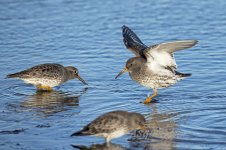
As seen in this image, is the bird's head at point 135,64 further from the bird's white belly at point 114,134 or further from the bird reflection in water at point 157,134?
the bird's white belly at point 114,134

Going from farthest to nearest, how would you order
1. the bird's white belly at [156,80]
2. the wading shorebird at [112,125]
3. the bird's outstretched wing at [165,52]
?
1. the bird's white belly at [156,80]
2. the bird's outstretched wing at [165,52]
3. the wading shorebird at [112,125]

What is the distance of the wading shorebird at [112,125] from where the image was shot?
8391 millimetres

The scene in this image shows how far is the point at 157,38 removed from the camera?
1492 centimetres

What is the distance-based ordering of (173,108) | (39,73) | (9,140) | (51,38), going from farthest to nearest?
(51,38), (39,73), (173,108), (9,140)

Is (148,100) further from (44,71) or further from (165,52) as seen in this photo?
(44,71)

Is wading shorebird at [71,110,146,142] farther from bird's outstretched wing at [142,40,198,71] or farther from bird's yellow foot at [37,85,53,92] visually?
bird's yellow foot at [37,85,53,92]

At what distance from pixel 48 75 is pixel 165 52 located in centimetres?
246

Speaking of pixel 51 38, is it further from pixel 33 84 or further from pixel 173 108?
pixel 173 108

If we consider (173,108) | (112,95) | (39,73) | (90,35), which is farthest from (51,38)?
(173,108)

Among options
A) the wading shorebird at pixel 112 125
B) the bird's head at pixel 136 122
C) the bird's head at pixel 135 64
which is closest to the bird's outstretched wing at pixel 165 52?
the bird's head at pixel 135 64

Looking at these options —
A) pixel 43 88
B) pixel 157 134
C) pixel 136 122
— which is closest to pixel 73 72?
pixel 43 88

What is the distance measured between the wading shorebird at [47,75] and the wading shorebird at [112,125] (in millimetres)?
3547

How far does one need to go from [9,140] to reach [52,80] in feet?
11.2

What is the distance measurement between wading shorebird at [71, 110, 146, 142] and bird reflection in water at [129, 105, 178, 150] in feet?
0.71
